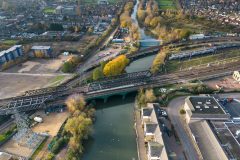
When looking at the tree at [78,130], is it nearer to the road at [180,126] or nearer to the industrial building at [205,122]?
the road at [180,126]

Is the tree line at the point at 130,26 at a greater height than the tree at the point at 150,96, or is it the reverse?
the tree line at the point at 130,26

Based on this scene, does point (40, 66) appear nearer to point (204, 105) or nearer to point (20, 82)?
point (20, 82)

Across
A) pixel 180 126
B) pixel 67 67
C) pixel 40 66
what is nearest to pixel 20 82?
pixel 40 66

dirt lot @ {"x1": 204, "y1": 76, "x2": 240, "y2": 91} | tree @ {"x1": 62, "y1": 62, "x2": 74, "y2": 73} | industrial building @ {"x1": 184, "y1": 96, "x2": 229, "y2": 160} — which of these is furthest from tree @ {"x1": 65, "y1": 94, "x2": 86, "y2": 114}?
dirt lot @ {"x1": 204, "y1": 76, "x2": 240, "y2": 91}

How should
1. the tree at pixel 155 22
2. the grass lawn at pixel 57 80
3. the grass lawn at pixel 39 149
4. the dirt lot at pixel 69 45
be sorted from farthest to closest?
the tree at pixel 155 22, the dirt lot at pixel 69 45, the grass lawn at pixel 57 80, the grass lawn at pixel 39 149

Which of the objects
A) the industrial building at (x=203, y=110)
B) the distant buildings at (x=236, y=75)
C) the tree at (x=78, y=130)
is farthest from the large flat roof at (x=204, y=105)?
the tree at (x=78, y=130)

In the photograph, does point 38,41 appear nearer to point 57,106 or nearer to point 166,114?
point 57,106

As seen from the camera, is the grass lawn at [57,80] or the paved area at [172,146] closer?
the paved area at [172,146]

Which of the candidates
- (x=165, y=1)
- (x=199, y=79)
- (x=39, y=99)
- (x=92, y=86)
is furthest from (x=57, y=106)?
(x=165, y=1)
